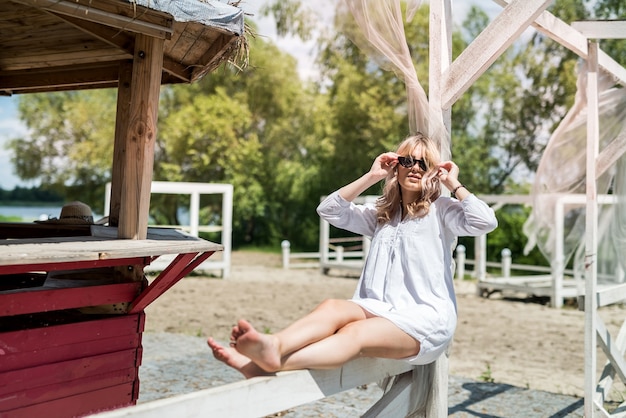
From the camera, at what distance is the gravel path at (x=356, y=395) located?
221 inches

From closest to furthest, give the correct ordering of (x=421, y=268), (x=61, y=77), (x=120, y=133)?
(x=421, y=268) < (x=120, y=133) < (x=61, y=77)

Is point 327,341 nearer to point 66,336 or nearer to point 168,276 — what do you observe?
point 168,276

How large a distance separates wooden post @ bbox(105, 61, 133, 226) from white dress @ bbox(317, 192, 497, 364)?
66.0 inches

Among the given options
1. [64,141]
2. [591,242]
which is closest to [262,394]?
[591,242]

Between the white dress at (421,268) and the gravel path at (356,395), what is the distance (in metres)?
2.43

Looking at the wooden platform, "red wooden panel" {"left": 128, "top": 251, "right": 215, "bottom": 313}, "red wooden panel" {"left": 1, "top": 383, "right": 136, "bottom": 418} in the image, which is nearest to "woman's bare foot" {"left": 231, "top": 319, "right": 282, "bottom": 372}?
the wooden platform

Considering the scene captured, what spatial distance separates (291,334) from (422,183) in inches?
47.8

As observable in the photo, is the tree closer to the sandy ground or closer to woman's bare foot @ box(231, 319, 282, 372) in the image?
the sandy ground

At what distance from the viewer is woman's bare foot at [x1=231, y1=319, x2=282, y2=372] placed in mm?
2451

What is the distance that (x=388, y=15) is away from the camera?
3.77 m

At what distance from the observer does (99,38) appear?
4.10 metres

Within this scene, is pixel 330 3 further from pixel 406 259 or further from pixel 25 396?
pixel 25 396

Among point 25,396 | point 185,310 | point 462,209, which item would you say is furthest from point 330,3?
point 185,310

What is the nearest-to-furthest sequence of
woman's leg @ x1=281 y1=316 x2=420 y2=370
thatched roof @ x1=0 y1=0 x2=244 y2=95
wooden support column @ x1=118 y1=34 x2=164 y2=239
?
1. woman's leg @ x1=281 y1=316 x2=420 y2=370
2. thatched roof @ x1=0 y1=0 x2=244 y2=95
3. wooden support column @ x1=118 y1=34 x2=164 y2=239
